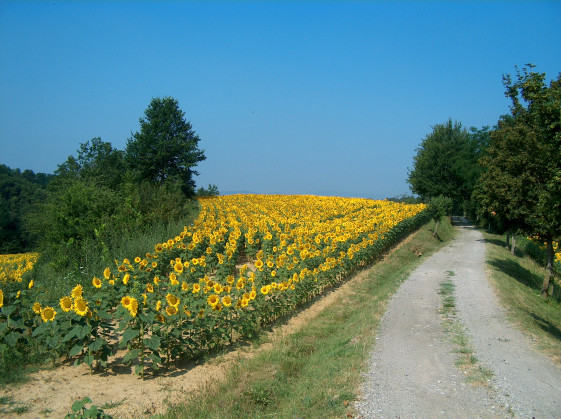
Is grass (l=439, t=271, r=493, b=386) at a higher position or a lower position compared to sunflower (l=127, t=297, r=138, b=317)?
lower

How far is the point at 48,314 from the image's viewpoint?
5.98 meters

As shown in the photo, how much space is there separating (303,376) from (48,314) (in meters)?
3.83

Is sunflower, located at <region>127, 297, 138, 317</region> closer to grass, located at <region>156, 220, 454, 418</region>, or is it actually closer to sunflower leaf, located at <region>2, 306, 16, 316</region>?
grass, located at <region>156, 220, 454, 418</region>

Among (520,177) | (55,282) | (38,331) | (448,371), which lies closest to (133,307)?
(38,331)

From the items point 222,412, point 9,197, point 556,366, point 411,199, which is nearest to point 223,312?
point 222,412

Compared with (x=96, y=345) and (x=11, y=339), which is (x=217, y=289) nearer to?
(x=96, y=345)

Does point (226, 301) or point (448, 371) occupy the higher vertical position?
point (226, 301)

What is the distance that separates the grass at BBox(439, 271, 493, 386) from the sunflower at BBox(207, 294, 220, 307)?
153 inches

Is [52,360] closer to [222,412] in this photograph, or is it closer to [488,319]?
[222,412]

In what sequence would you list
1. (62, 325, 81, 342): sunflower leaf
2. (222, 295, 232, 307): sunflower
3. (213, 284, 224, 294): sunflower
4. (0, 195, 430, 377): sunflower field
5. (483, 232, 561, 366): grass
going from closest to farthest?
(62, 325, 81, 342): sunflower leaf < (0, 195, 430, 377): sunflower field < (222, 295, 232, 307): sunflower < (213, 284, 224, 294): sunflower < (483, 232, 561, 366): grass

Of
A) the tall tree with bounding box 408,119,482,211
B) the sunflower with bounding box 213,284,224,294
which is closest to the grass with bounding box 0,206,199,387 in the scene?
the sunflower with bounding box 213,284,224,294

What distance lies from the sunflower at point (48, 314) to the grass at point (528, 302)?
763 cm

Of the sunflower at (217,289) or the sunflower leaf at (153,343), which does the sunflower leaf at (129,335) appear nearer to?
the sunflower leaf at (153,343)

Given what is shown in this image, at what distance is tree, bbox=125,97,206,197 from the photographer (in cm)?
3581
